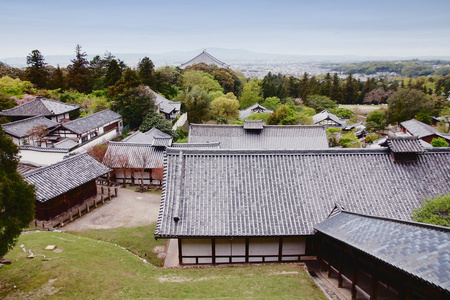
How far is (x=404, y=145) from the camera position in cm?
1548

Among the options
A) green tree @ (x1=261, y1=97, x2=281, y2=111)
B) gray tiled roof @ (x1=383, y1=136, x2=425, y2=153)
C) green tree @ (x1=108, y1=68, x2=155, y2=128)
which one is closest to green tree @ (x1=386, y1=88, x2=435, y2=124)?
green tree @ (x1=261, y1=97, x2=281, y2=111)

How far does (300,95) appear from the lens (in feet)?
286

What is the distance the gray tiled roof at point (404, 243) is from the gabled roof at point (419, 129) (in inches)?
1607

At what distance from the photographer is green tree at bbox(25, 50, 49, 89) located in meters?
50.7

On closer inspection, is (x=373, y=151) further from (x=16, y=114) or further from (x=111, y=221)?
(x=16, y=114)

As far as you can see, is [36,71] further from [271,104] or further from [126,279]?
[126,279]

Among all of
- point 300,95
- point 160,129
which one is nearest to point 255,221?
point 160,129

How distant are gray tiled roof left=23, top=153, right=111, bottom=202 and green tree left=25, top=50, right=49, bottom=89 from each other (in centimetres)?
3689

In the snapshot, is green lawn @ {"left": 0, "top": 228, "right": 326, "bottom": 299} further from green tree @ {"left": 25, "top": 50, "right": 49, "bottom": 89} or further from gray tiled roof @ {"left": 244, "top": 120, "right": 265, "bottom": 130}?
green tree @ {"left": 25, "top": 50, "right": 49, "bottom": 89}

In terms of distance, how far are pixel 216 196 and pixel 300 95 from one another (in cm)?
7833

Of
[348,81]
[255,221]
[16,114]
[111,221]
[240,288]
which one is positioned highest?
[348,81]

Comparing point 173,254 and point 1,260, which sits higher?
point 1,260

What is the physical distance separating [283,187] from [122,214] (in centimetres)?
1180

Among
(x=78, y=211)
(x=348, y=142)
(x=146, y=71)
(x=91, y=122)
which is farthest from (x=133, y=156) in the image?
(x=146, y=71)
